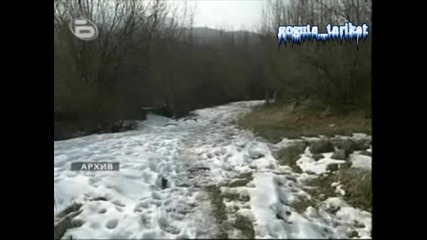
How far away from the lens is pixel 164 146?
233 cm

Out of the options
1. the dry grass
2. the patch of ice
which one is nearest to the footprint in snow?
the dry grass

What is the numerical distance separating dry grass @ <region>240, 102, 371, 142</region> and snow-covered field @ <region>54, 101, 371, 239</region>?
0.17 feet

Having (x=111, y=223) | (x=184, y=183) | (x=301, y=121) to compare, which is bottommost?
(x=111, y=223)

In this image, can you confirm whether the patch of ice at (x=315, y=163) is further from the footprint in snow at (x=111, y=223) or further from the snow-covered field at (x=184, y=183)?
the footprint in snow at (x=111, y=223)

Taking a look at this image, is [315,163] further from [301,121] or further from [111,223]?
[111,223]

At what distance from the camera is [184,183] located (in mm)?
2277

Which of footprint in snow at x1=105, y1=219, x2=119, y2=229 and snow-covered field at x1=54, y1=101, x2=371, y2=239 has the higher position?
snow-covered field at x1=54, y1=101, x2=371, y2=239

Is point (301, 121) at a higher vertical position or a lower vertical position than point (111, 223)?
higher

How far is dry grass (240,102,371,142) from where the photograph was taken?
7.35ft

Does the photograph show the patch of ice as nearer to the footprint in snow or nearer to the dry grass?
the dry grass

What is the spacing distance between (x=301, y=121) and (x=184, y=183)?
0.63 metres

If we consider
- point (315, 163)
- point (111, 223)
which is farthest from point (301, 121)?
point (111, 223)

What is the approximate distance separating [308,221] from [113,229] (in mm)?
882
